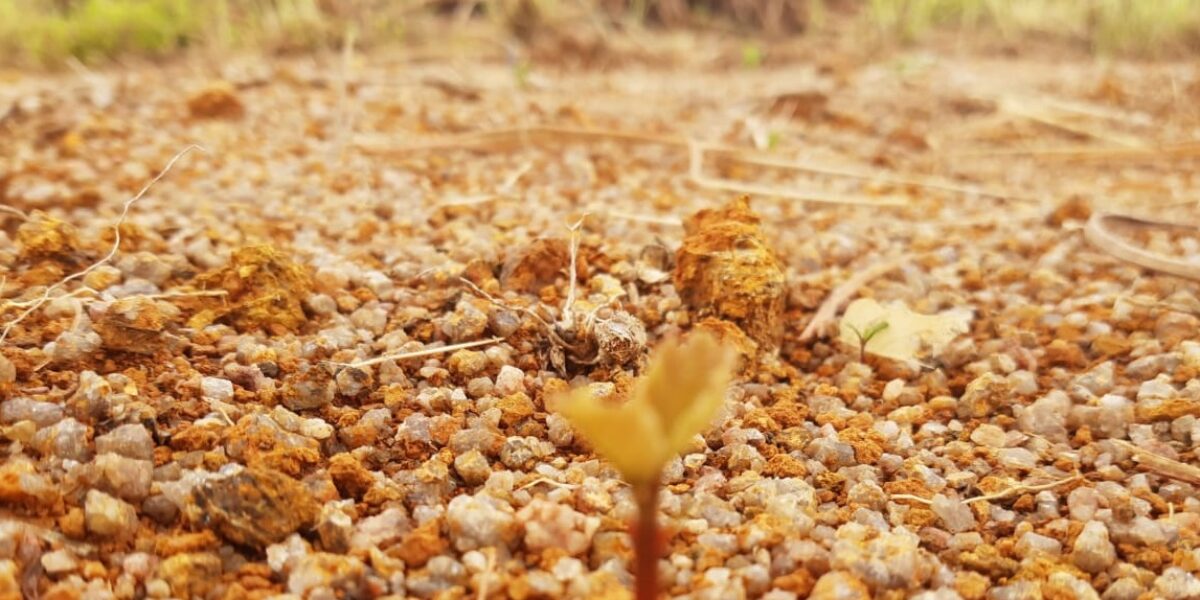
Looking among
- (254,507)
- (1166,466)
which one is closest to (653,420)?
(254,507)

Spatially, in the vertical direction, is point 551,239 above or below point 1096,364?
above

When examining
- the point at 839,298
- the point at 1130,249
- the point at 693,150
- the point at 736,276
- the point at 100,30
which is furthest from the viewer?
the point at 100,30

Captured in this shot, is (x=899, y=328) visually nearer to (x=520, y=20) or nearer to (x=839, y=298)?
(x=839, y=298)

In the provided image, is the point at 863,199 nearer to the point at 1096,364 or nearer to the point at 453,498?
the point at 1096,364

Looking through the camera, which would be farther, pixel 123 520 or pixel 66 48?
pixel 66 48

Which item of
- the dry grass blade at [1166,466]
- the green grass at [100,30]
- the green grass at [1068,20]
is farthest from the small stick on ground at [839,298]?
the green grass at [1068,20]

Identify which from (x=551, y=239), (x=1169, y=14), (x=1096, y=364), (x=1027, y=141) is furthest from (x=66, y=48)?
(x=1169, y=14)
